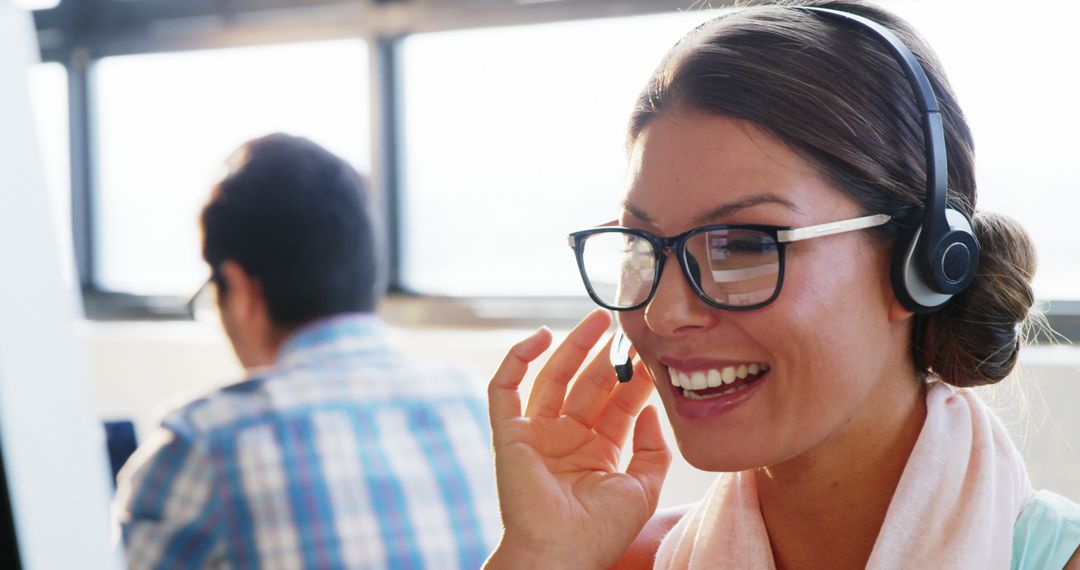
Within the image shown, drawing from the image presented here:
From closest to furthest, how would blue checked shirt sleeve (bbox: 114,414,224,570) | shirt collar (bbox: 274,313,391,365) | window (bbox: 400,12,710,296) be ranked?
blue checked shirt sleeve (bbox: 114,414,224,570), shirt collar (bbox: 274,313,391,365), window (bbox: 400,12,710,296)

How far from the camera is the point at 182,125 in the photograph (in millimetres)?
3857

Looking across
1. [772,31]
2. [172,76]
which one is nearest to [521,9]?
[172,76]

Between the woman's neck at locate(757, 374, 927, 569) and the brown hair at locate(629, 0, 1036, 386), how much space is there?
7cm

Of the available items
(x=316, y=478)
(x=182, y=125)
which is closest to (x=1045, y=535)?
(x=316, y=478)

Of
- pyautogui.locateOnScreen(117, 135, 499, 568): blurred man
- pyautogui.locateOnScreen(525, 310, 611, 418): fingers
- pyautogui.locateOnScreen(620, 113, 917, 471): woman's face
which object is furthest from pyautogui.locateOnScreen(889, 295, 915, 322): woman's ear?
pyautogui.locateOnScreen(117, 135, 499, 568): blurred man

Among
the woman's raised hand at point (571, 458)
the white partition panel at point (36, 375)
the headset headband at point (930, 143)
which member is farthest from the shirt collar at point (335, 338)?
the white partition panel at point (36, 375)

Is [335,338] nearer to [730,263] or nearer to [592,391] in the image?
[592,391]

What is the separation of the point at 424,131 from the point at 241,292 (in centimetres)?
149

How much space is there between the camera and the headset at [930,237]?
1.02m

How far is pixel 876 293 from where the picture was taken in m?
1.07

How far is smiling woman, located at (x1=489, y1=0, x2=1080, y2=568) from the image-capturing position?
3.40 ft

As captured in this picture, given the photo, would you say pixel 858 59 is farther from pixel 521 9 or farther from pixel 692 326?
pixel 521 9

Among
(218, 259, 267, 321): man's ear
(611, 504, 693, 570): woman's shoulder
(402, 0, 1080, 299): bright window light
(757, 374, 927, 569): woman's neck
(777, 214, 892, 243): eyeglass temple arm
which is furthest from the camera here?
(402, 0, 1080, 299): bright window light

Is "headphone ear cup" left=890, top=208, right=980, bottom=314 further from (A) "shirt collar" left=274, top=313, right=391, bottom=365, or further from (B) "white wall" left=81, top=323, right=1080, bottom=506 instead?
(A) "shirt collar" left=274, top=313, right=391, bottom=365
